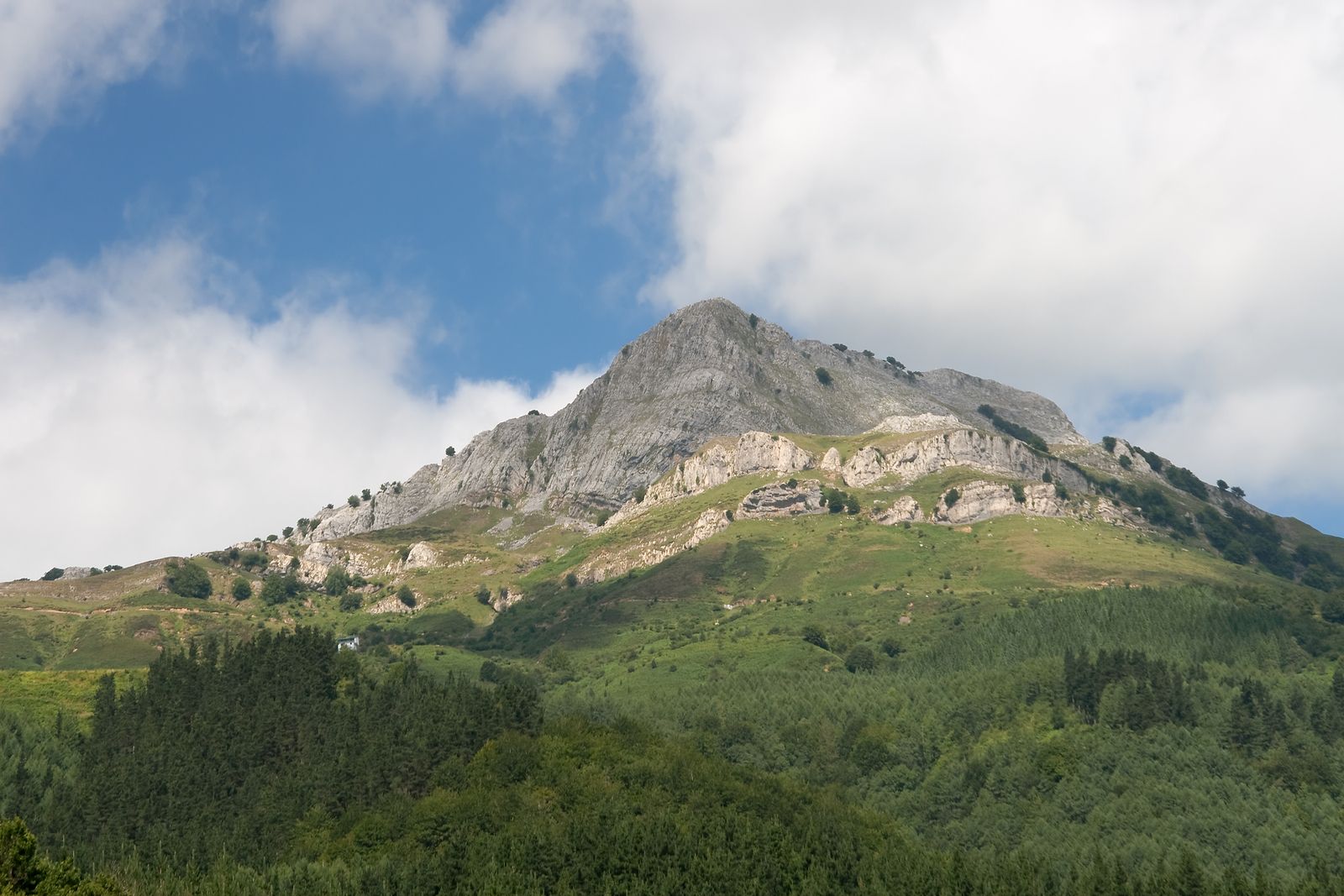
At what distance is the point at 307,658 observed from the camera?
647 ft

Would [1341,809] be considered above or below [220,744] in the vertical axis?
below

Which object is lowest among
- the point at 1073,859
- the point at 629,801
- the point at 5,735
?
the point at 1073,859

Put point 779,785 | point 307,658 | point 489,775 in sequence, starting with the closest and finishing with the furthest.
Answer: point 489,775, point 779,785, point 307,658

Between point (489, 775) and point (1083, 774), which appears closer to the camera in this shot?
point (489, 775)

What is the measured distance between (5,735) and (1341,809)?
185142mm

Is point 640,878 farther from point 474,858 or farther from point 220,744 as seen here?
point 220,744

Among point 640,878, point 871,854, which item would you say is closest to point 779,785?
point 871,854

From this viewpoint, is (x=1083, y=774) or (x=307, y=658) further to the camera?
(x=307, y=658)

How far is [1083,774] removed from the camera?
591ft

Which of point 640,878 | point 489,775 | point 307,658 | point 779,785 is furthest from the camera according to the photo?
point 307,658

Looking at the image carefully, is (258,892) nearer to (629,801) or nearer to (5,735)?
(629,801)

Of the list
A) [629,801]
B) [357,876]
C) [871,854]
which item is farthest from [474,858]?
[871,854]

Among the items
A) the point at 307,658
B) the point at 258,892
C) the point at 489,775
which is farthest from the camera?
the point at 307,658

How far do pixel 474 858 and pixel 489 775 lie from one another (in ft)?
71.3
